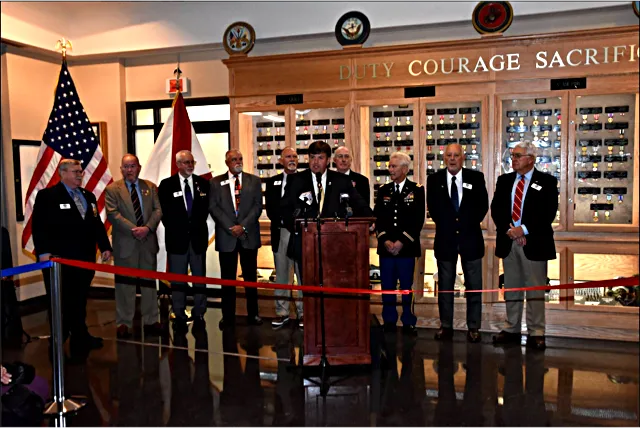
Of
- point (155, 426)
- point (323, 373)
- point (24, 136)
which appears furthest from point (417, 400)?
point (24, 136)

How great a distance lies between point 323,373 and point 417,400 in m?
0.67

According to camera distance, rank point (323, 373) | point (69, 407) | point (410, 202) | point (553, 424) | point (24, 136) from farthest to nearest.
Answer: point (24, 136) < point (410, 202) < point (323, 373) < point (69, 407) < point (553, 424)

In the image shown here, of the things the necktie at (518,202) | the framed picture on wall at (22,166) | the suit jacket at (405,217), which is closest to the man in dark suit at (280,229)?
the suit jacket at (405,217)

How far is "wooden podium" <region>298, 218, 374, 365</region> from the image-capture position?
369 centimetres

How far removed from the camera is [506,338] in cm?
471

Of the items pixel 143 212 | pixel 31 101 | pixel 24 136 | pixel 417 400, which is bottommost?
pixel 417 400

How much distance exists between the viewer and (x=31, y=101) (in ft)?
20.7

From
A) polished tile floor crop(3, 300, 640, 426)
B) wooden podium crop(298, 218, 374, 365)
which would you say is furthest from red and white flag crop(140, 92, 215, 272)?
wooden podium crop(298, 218, 374, 365)

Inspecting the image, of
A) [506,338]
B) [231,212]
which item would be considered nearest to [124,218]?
[231,212]

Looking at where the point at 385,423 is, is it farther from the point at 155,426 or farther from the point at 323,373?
the point at 155,426

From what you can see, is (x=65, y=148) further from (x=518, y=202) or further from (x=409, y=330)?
(x=518, y=202)

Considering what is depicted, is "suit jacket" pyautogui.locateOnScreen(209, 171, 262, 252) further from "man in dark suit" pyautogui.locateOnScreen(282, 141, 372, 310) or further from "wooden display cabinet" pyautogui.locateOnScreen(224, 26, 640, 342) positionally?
"wooden display cabinet" pyautogui.locateOnScreen(224, 26, 640, 342)

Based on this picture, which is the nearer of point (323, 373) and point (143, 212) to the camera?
point (323, 373)

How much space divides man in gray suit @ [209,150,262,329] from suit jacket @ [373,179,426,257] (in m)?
1.35
